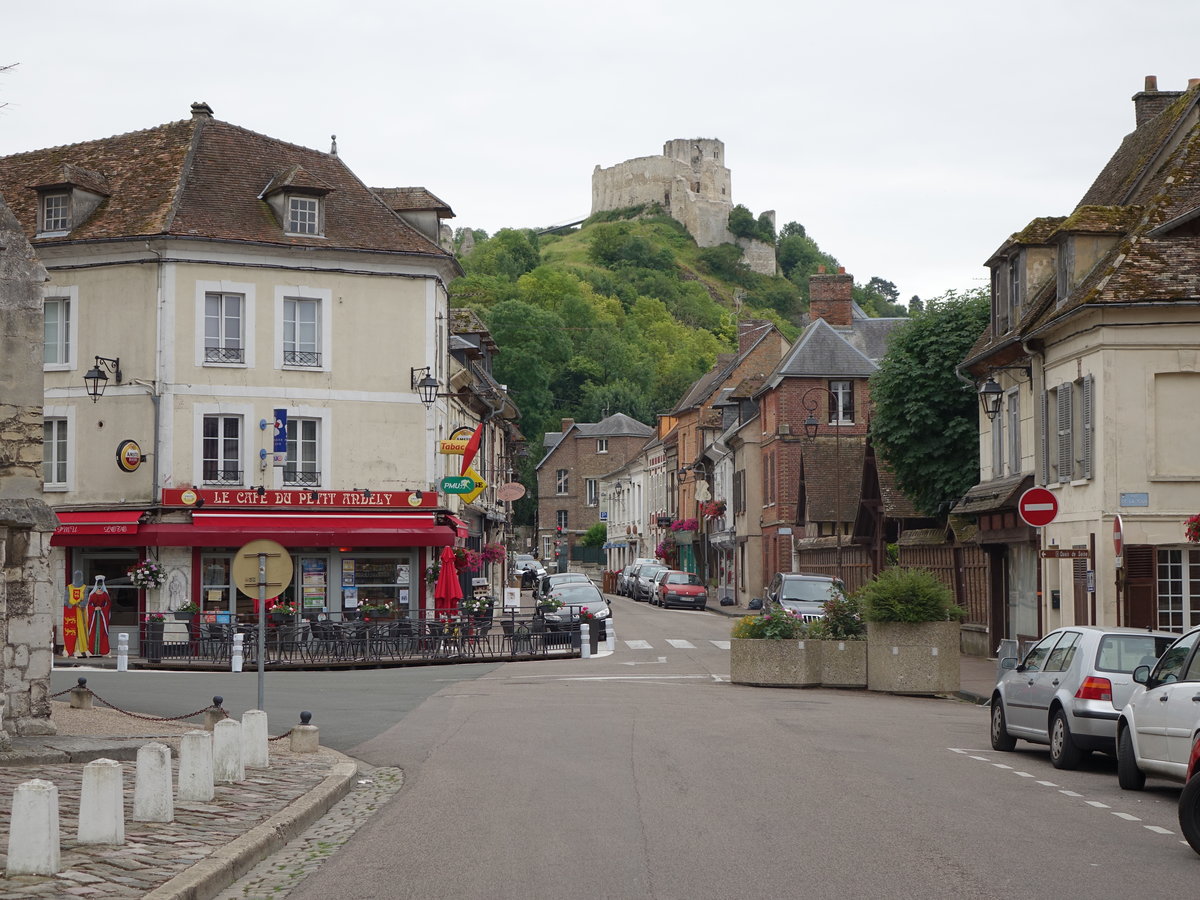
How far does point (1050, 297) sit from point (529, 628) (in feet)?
42.7

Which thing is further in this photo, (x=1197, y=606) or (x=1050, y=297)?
(x=1050, y=297)

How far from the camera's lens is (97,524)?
112 ft

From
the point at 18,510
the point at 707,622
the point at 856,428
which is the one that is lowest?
the point at 707,622

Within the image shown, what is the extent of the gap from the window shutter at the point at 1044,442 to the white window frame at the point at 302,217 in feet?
57.6

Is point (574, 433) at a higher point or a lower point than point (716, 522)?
higher

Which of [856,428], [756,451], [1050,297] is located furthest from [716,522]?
[1050,297]

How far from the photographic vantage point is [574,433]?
107000mm

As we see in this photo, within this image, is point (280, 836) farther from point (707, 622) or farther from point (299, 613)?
point (707, 622)

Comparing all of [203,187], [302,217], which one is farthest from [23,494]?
[203,187]

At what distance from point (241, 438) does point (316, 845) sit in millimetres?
25987

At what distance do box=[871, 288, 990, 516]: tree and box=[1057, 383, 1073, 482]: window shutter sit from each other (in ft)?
28.5

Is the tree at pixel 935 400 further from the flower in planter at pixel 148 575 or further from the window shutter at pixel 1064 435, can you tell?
the flower in planter at pixel 148 575

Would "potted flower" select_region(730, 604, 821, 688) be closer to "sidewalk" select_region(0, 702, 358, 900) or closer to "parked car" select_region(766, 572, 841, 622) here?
"parked car" select_region(766, 572, 841, 622)

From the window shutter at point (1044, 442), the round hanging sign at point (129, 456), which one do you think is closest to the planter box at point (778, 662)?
the window shutter at point (1044, 442)
